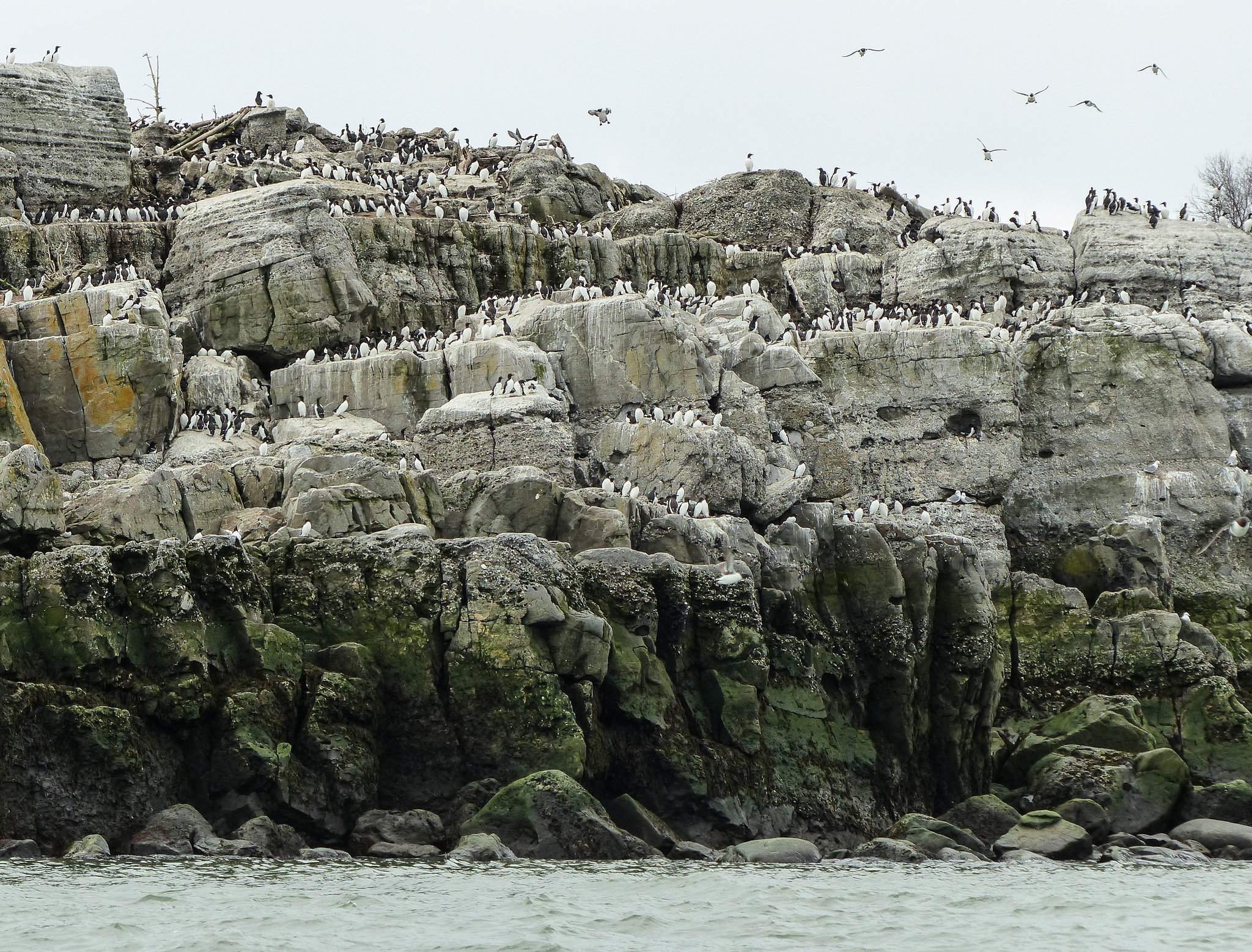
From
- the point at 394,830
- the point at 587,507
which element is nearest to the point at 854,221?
the point at 587,507

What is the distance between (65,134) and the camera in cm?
4625

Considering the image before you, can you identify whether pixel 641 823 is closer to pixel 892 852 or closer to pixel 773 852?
pixel 773 852

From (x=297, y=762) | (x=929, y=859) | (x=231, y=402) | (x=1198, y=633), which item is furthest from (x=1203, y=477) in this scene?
(x=297, y=762)

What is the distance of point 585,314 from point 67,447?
10.7 meters

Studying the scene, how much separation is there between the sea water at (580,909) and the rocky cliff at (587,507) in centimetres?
183

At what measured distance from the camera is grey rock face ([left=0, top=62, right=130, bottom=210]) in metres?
45.5

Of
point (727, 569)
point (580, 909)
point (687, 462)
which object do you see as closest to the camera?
point (580, 909)

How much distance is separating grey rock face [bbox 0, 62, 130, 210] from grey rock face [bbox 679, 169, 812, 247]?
16.3 metres

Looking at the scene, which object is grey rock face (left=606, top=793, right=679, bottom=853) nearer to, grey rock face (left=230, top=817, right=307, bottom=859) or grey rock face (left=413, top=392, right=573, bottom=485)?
grey rock face (left=230, top=817, right=307, bottom=859)

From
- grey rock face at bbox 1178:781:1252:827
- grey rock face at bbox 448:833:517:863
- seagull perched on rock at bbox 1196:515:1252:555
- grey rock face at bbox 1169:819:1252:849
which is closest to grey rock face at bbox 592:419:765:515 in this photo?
grey rock face at bbox 1178:781:1252:827

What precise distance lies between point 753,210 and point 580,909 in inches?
1440

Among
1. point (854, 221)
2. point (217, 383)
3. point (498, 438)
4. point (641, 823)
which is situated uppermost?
point (854, 221)

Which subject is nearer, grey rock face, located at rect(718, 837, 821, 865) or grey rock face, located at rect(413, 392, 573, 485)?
grey rock face, located at rect(718, 837, 821, 865)

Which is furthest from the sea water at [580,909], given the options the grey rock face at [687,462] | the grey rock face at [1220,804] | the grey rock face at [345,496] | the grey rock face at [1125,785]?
the grey rock face at [687,462]
